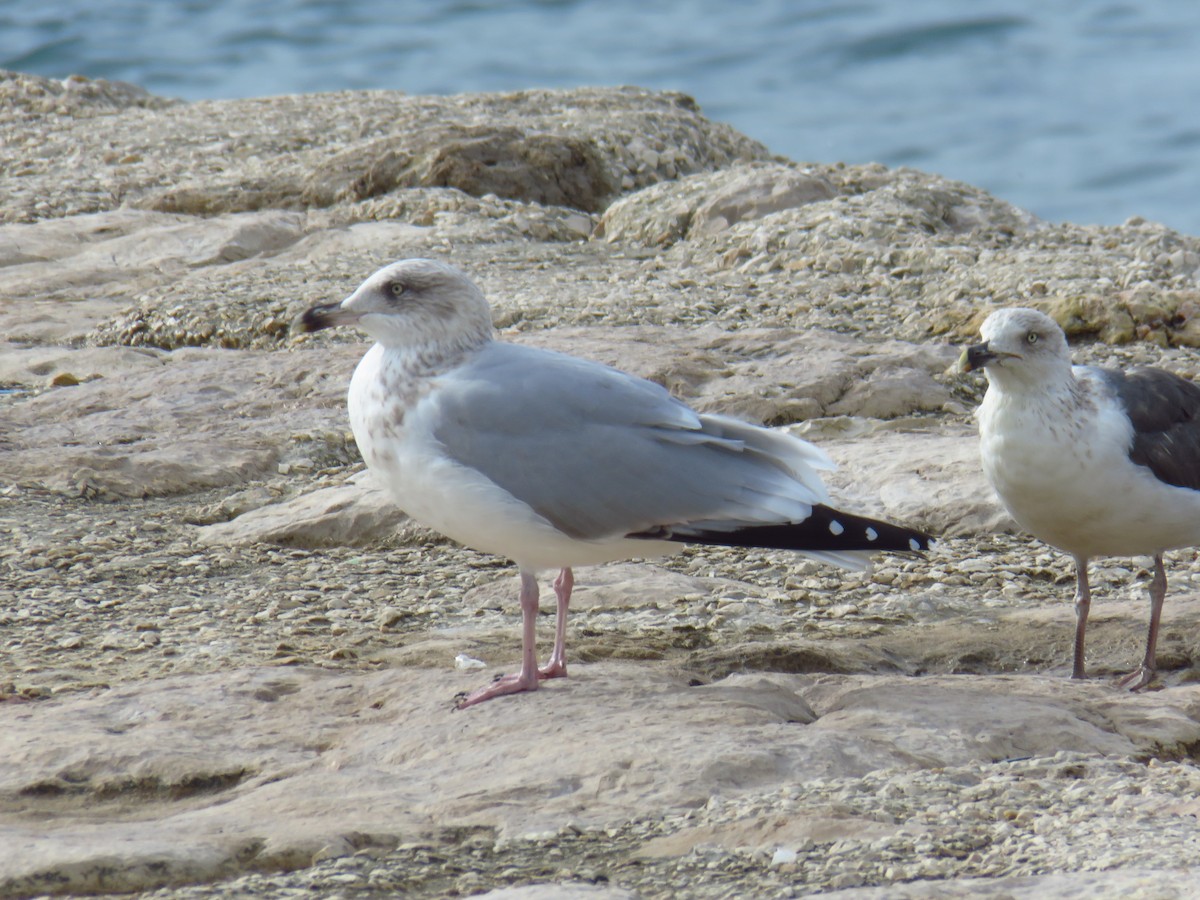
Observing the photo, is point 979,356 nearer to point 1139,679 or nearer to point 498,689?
point 1139,679

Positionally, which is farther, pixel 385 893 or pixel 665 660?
pixel 665 660

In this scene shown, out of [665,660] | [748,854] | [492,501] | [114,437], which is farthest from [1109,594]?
[114,437]

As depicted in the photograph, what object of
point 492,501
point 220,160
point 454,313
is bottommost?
point 492,501

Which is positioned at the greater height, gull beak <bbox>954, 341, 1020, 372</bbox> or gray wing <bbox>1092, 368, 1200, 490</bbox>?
gull beak <bbox>954, 341, 1020, 372</bbox>

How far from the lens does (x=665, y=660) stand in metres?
3.47

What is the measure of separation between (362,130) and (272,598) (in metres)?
4.37

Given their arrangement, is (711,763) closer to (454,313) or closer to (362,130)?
(454,313)

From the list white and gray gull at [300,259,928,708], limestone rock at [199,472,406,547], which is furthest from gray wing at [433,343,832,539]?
limestone rock at [199,472,406,547]

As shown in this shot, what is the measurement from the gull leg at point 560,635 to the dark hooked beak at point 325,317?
72 centimetres

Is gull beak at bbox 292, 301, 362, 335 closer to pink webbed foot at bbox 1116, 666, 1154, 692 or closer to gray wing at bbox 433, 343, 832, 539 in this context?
gray wing at bbox 433, 343, 832, 539

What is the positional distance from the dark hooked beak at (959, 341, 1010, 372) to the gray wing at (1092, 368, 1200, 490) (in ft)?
1.00

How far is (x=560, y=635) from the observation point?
11.0 feet

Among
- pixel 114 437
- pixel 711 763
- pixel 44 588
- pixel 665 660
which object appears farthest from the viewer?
pixel 114 437

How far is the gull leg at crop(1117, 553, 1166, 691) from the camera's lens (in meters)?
3.49
